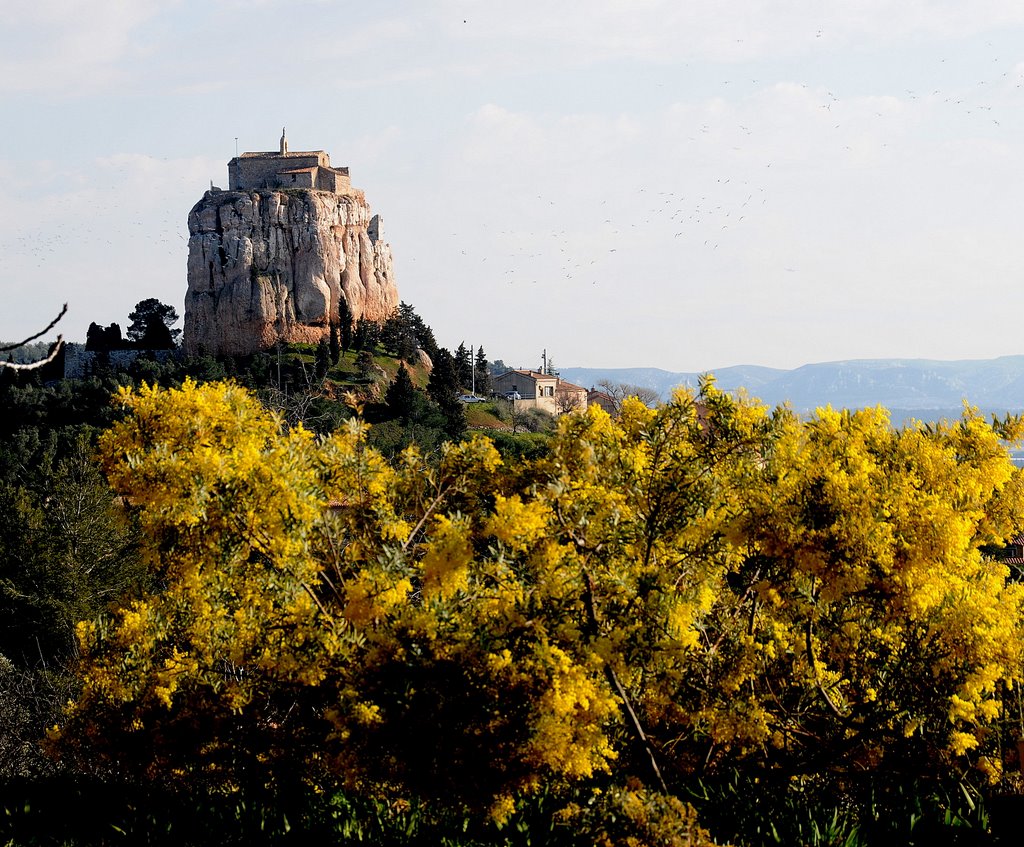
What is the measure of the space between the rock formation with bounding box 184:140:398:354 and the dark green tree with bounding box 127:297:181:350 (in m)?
1.92

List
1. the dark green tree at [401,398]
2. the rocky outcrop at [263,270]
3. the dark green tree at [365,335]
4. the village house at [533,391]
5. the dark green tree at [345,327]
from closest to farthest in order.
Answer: the dark green tree at [401,398] → the dark green tree at [345,327] → the dark green tree at [365,335] → the rocky outcrop at [263,270] → the village house at [533,391]

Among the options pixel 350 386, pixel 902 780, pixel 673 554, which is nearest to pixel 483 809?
pixel 673 554

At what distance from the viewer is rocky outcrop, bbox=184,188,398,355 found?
77.1 metres

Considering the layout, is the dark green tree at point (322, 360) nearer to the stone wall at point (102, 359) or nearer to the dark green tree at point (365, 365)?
the dark green tree at point (365, 365)

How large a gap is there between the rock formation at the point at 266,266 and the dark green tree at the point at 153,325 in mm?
1916

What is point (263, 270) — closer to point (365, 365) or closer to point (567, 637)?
point (365, 365)

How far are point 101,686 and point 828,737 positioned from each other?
Result: 681cm

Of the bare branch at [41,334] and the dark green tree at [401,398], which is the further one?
the dark green tree at [401,398]

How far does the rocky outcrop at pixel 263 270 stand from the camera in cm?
7712

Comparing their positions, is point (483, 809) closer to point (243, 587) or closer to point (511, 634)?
point (511, 634)

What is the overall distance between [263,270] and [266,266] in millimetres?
487

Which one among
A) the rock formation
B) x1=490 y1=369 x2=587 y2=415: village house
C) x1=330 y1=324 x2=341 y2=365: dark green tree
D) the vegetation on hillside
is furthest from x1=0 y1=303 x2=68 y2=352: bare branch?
x1=490 y1=369 x2=587 y2=415: village house

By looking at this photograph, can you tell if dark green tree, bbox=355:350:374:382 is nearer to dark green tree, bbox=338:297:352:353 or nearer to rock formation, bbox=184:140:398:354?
dark green tree, bbox=338:297:352:353

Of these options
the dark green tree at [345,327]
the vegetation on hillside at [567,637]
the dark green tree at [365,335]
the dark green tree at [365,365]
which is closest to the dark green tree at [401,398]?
the dark green tree at [365,365]
